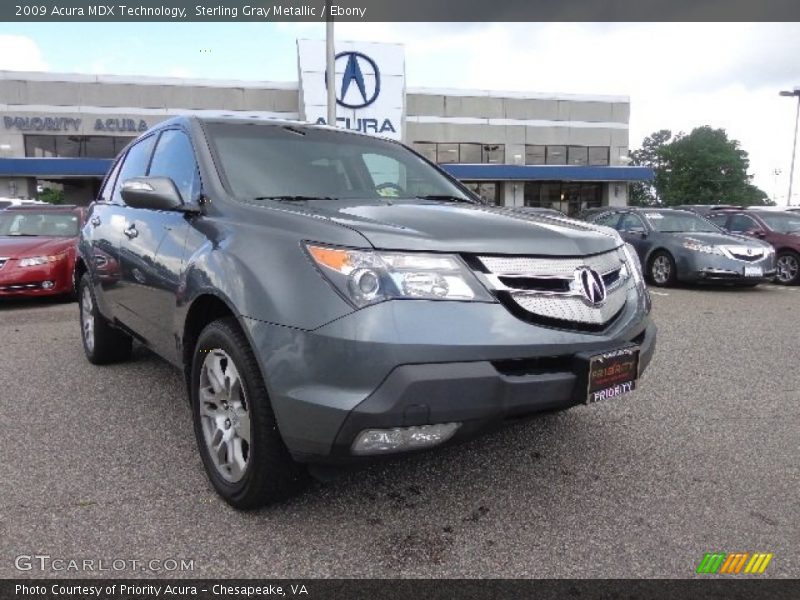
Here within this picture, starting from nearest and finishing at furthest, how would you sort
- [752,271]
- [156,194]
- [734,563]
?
[734,563], [156,194], [752,271]

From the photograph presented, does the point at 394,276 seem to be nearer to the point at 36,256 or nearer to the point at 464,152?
the point at 36,256

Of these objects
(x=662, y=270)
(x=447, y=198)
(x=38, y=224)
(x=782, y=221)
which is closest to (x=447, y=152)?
(x=782, y=221)

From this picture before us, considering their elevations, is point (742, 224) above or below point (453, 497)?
above

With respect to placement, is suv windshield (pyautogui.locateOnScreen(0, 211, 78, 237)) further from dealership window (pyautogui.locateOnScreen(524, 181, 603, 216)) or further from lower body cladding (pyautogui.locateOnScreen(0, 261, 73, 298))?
dealership window (pyautogui.locateOnScreen(524, 181, 603, 216))

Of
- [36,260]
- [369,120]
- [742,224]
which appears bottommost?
[36,260]

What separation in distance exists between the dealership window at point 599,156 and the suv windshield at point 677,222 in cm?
2953

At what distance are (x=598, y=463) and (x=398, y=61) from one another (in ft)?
88.8

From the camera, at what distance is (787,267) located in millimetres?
11711

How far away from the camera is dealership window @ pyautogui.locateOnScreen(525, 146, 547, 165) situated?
3891 cm

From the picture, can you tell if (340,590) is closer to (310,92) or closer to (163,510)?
(163,510)

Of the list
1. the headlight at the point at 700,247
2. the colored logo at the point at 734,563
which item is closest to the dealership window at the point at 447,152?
the headlight at the point at 700,247

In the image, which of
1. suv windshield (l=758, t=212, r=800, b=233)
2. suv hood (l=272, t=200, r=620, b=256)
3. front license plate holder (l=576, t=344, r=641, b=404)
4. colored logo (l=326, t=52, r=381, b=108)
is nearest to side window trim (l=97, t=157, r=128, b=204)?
suv hood (l=272, t=200, r=620, b=256)

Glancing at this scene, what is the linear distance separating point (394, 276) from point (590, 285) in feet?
2.71

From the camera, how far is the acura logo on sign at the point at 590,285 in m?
2.45
